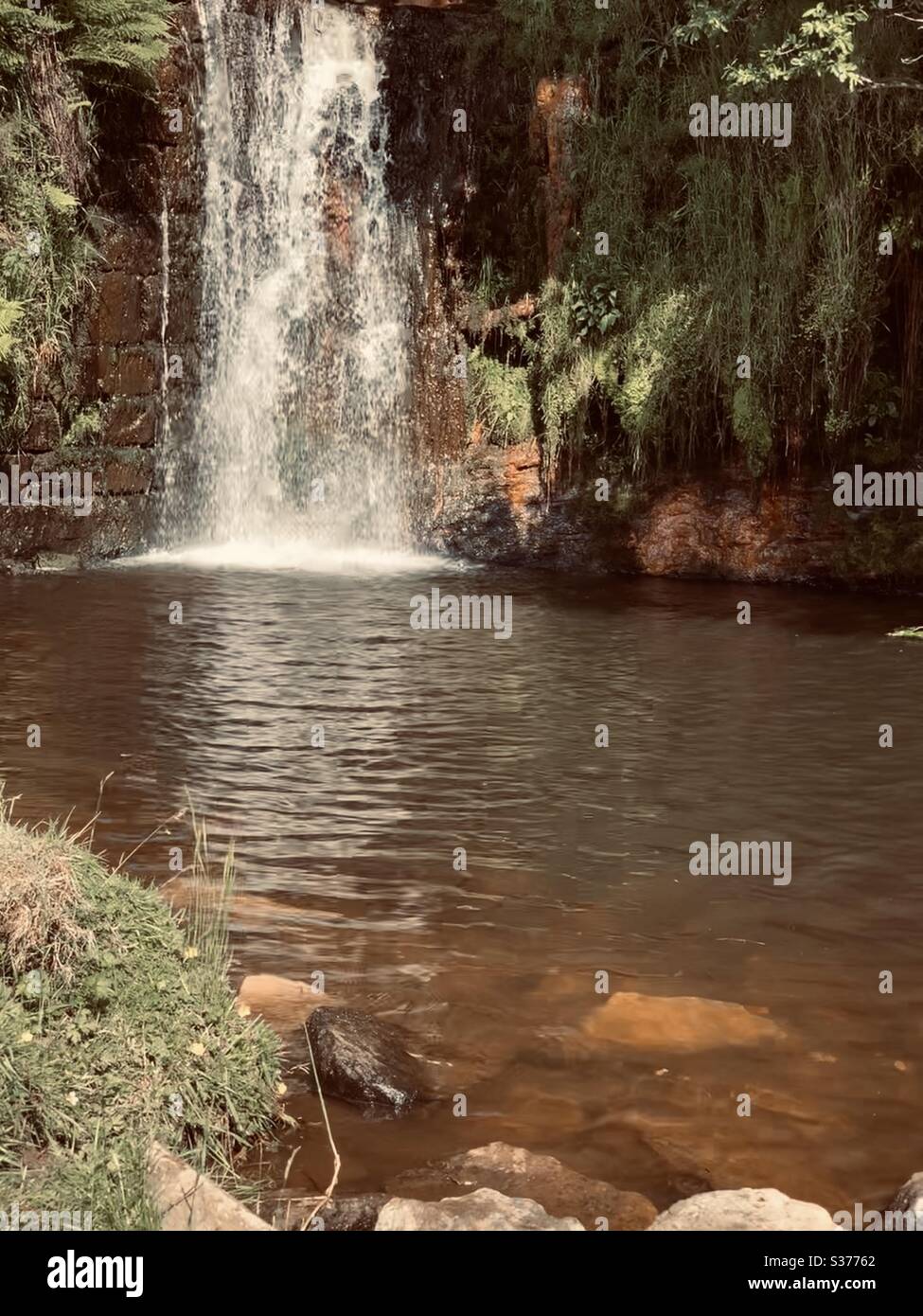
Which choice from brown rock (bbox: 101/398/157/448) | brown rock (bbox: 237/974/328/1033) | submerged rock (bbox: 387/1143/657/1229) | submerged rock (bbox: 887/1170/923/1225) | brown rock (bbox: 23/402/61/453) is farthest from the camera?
brown rock (bbox: 101/398/157/448)

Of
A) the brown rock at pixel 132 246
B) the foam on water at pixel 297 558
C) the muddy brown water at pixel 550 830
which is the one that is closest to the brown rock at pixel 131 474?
the foam on water at pixel 297 558

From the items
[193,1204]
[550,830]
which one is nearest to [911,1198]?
[193,1204]

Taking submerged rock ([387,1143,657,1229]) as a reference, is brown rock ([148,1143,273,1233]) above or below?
above

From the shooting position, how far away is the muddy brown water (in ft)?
15.8

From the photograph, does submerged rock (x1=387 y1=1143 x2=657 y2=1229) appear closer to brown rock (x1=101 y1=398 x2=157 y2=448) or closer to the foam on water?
the foam on water

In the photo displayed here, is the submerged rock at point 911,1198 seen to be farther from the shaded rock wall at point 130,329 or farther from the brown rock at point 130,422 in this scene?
the brown rock at point 130,422

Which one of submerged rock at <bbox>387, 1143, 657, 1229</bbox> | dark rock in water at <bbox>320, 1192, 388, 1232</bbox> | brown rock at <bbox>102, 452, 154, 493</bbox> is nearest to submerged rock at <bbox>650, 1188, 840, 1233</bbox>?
submerged rock at <bbox>387, 1143, 657, 1229</bbox>

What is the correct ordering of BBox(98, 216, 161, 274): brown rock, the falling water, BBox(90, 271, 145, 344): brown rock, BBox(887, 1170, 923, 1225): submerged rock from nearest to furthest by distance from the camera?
BBox(887, 1170, 923, 1225): submerged rock, BBox(90, 271, 145, 344): brown rock, BBox(98, 216, 161, 274): brown rock, the falling water

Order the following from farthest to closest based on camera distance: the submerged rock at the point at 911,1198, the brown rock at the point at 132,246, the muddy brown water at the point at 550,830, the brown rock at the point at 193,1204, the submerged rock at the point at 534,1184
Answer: the brown rock at the point at 132,246
the muddy brown water at the point at 550,830
the submerged rock at the point at 534,1184
the submerged rock at the point at 911,1198
the brown rock at the point at 193,1204

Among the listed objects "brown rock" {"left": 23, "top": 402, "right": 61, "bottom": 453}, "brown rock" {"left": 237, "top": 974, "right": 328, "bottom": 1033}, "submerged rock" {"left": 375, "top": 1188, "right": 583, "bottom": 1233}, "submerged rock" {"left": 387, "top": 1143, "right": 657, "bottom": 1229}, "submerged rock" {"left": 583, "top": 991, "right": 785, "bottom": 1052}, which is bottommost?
"submerged rock" {"left": 387, "top": 1143, "right": 657, "bottom": 1229}

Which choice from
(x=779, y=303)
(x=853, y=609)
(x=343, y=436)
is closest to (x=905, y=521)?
(x=853, y=609)

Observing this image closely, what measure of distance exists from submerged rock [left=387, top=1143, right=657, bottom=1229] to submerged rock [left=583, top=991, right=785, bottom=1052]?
883 millimetres

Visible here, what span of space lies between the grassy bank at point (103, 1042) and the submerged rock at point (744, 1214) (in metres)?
1.28

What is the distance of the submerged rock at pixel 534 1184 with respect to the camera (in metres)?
4.21
